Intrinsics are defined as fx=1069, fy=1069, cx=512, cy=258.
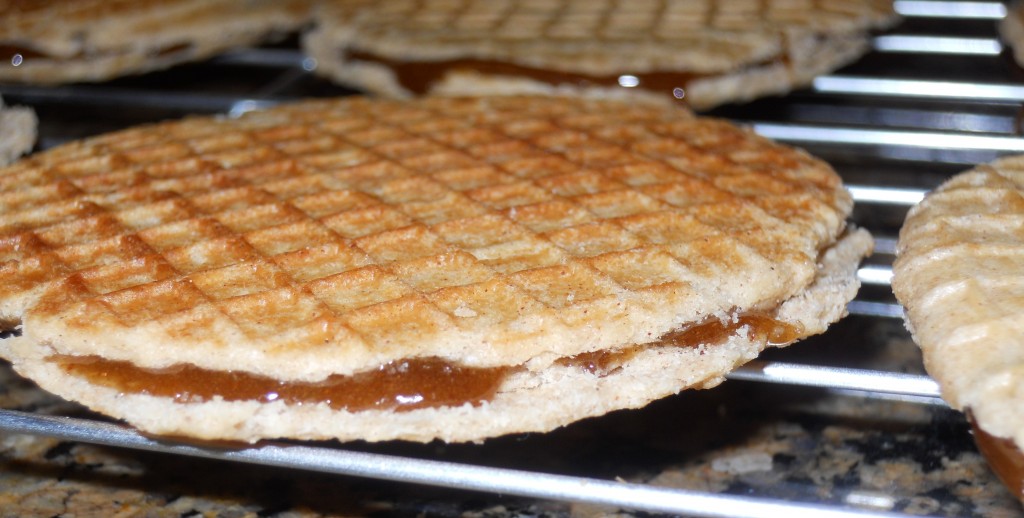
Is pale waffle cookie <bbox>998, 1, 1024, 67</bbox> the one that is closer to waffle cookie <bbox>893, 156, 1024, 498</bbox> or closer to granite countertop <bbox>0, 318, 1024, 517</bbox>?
waffle cookie <bbox>893, 156, 1024, 498</bbox>

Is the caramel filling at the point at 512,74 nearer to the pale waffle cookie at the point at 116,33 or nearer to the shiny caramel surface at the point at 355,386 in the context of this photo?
the pale waffle cookie at the point at 116,33

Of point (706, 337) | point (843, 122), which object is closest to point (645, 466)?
point (706, 337)

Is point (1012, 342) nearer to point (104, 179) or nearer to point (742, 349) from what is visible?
point (742, 349)

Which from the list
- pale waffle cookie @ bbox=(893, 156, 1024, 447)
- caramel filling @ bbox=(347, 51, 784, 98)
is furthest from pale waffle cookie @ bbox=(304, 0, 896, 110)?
pale waffle cookie @ bbox=(893, 156, 1024, 447)

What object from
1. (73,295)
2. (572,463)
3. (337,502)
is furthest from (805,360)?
(73,295)

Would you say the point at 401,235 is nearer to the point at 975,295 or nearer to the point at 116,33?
the point at 975,295

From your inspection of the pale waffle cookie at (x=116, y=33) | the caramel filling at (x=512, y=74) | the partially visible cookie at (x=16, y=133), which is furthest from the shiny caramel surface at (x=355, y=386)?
the pale waffle cookie at (x=116, y=33)

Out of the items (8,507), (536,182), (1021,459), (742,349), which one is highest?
(536,182)
